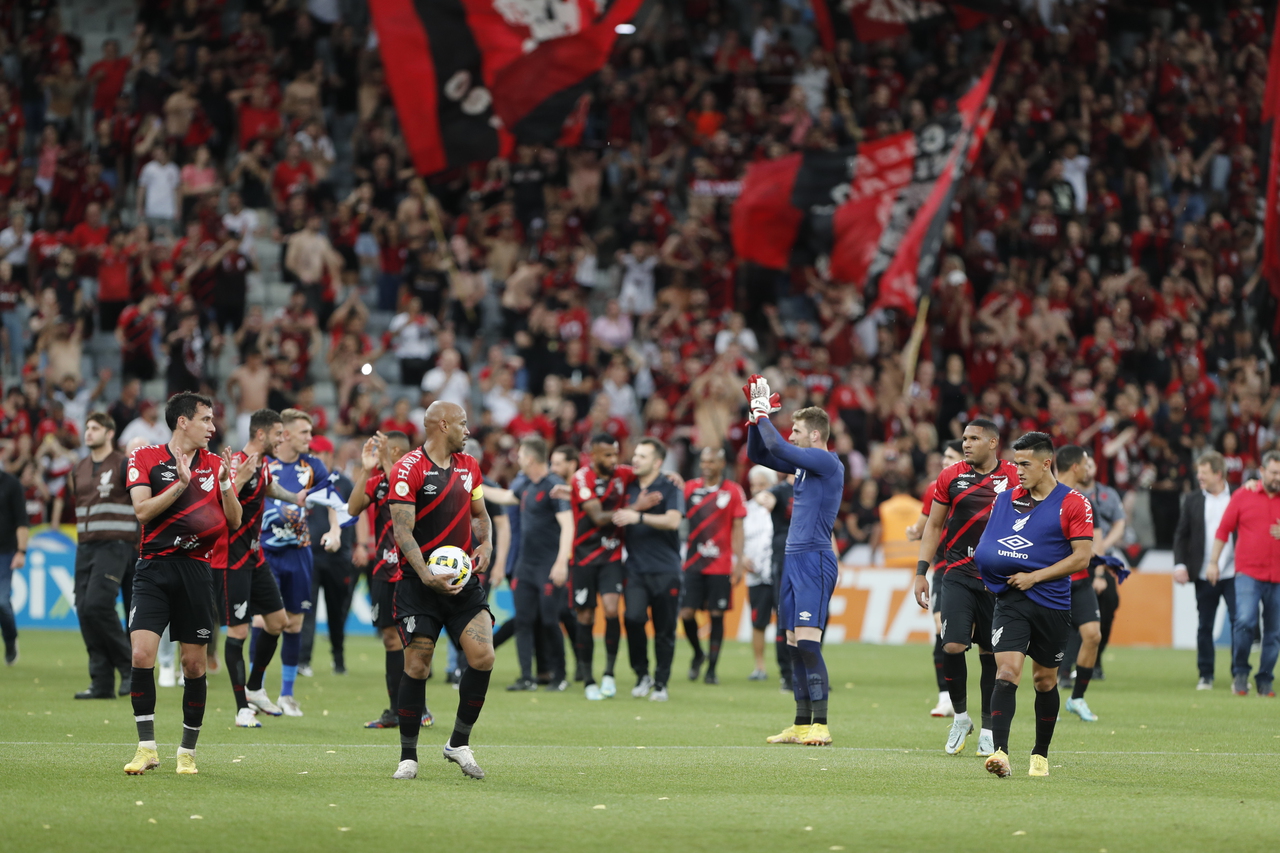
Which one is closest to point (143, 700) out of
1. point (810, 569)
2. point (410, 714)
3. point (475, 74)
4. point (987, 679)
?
point (410, 714)

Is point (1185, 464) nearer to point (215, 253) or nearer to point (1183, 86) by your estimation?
point (1183, 86)

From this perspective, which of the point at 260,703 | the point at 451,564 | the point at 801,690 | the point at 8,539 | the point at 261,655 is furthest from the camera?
the point at 8,539

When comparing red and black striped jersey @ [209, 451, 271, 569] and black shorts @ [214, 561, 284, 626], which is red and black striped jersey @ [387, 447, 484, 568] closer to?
red and black striped jersey @ [209, 451, 271, 569]

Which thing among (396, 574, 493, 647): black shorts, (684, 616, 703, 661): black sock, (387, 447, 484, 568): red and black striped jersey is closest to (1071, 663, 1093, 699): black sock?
(684, 616, 703, 661): black sock

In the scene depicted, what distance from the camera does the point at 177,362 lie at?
77.9 ft

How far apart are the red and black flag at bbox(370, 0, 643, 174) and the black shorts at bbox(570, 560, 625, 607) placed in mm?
8451

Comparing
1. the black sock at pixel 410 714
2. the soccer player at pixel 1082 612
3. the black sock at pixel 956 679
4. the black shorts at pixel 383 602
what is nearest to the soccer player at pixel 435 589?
the black sock at pixel 410 714

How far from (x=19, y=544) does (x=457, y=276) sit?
11.2m

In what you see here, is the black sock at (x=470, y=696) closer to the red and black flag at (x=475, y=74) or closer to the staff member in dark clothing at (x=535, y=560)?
the staff member in dark clothing at (x=535, y=560)

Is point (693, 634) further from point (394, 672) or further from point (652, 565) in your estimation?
point (394, 672)

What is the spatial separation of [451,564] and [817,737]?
12.0 feet

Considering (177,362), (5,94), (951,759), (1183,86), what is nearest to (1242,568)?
(951,759)

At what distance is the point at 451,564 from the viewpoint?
9.27 m

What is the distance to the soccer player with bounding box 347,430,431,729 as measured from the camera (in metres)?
11.5
